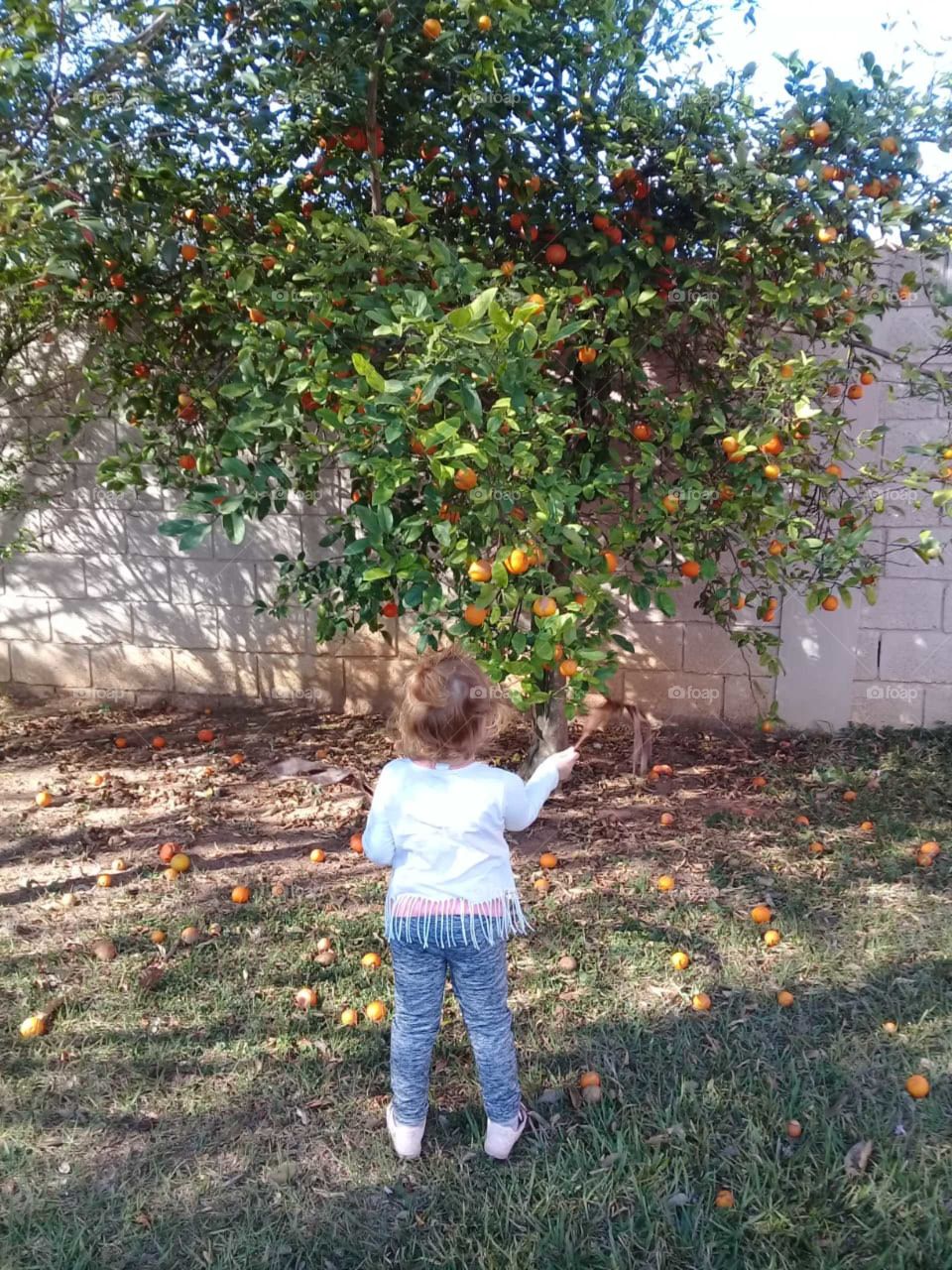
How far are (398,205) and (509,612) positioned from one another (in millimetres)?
1200

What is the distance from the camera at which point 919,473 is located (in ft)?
10.1

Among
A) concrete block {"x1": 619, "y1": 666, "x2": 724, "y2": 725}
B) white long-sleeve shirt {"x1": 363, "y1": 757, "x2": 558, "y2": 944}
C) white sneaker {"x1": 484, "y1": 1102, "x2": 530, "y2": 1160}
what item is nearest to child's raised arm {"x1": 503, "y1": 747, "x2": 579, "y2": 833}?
Result: white long-sleeve shirt {"x1": 363, "y1": 757, "x2": 558, "y2": 944}

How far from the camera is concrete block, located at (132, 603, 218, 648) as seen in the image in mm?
5070

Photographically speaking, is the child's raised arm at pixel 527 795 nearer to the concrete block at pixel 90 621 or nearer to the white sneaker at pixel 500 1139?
the white sneaker at pixel 500 1139

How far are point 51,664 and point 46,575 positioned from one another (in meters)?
0.50

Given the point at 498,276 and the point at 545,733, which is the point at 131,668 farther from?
the point at 498,276

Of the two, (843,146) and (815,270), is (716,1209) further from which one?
(843,146)

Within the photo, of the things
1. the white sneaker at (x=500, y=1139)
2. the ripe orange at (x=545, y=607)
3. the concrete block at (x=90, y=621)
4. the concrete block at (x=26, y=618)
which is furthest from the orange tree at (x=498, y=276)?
the concrete block at (x=26, y=618)

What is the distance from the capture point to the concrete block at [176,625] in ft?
16.6

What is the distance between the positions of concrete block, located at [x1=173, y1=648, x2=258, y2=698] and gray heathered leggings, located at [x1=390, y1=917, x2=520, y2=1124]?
3.23 metres

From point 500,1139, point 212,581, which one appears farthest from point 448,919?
point 212,581

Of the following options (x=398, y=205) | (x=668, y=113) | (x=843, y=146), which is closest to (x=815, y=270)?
(x=843, y=146)

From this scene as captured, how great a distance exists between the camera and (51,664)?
5.30 m

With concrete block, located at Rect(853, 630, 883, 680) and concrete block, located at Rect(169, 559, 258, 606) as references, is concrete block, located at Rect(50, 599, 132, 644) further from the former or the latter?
concrete block, located at Rect(853, 630, 883, 680)
